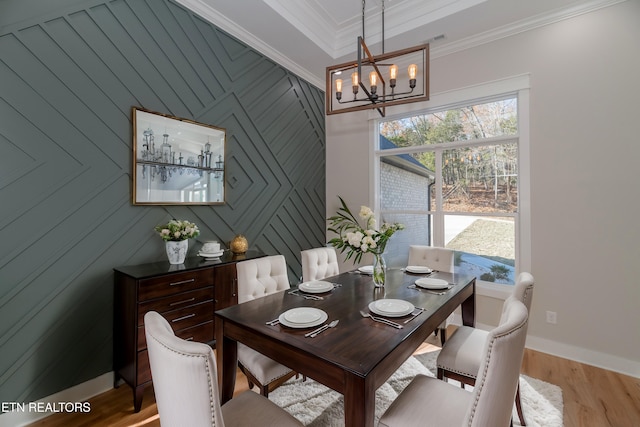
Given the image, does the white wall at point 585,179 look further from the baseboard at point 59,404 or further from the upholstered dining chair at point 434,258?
the baseboard at point 59,404

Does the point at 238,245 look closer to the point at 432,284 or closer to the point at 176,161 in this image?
the point at 176,161

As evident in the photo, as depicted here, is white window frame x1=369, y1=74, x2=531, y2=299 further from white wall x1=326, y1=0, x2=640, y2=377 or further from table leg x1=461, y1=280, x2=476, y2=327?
table leg x1=461, y1=280, x2=476, y2=327

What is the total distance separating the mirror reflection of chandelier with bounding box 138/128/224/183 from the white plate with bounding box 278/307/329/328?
1743 mm

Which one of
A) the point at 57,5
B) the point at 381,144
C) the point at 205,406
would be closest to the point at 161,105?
the point at 57,5

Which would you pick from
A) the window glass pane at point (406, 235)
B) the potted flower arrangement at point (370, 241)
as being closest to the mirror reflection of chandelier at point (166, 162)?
the potted flower arrangement at point (370, 241)

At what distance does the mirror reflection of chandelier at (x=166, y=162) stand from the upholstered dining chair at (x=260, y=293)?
1.15 m

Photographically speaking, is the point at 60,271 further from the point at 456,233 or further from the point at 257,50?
the point at 456,233

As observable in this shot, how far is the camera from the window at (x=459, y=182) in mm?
3053

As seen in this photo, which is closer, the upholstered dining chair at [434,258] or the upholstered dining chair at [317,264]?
the upholstered dining chair at [317,264]

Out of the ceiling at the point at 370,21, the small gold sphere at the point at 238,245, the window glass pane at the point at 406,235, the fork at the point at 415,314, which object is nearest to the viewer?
the fork at the point at 415,314

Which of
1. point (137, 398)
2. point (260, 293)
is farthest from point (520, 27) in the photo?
point (137, 398)

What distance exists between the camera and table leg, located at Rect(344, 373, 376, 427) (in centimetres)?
100

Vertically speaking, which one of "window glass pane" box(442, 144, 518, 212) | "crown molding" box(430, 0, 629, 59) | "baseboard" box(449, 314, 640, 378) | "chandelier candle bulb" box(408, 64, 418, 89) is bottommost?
"baseboard" box(449, 314, 640, 378)
